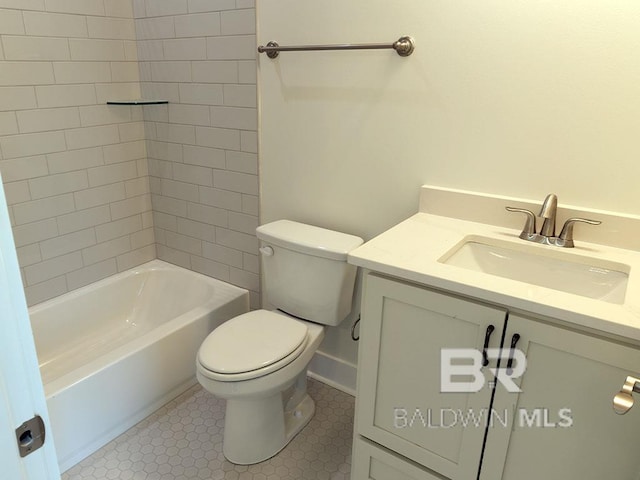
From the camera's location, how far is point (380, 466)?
1.48m

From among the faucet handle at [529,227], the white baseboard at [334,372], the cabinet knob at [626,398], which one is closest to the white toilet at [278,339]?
the white baseboard at [334,372]

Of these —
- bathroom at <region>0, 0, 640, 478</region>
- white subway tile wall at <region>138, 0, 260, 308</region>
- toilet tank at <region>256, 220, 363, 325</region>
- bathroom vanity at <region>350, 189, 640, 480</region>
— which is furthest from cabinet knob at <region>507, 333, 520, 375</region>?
white subway tile wall at <region>138, 0, 260, 308</region>

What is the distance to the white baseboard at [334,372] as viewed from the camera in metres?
2.16

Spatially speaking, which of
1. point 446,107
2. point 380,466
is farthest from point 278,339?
point 446,107

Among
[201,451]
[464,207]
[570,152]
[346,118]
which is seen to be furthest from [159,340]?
[570,152]

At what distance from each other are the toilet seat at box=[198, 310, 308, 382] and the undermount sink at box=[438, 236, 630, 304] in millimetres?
677

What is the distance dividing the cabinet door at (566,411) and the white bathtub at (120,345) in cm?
138

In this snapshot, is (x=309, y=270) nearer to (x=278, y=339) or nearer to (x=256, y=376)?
(x=278, y=339)

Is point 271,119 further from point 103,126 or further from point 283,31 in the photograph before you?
point 103,126

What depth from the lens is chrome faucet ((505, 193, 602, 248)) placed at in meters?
1.41

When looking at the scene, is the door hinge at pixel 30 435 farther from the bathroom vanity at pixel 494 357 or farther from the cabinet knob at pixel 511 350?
the cabinet knob at pixel 511 350

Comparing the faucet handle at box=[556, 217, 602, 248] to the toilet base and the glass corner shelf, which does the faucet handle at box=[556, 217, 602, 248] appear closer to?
the toilet base

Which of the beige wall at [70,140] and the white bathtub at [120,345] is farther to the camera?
the beige wall at [70,140]

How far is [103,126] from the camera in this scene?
90.8 inches
